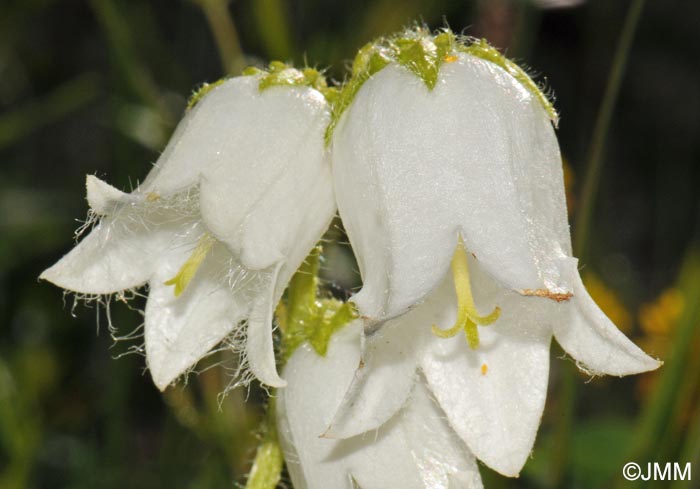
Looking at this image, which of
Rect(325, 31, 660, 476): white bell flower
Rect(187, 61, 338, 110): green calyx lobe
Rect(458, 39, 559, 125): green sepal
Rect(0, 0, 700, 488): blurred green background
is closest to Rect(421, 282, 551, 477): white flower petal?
Rect(325, 31, 660, 476): white bell flower

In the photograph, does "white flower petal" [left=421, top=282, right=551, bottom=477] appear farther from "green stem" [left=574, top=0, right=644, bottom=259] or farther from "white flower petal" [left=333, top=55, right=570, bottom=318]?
"green stem" [left=574, top=0, right=644, bottom=259]

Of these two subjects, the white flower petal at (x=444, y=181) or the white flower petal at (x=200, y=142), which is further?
the white flower petal at (x=200, y=142)

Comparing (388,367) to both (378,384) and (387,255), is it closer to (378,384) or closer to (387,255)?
(378,384)

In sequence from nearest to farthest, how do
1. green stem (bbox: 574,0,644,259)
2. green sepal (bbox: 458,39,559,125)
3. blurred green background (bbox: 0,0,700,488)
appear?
green sepal (bbox: 458,39,559,125) → green stem (bbox: 574,0,644,259) → blurred green background (bbox: 0,0,700,488)

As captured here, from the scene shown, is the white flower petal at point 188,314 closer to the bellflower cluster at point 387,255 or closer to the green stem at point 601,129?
the bellflower cluster at point 387,255

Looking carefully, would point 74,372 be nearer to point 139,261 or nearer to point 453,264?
point 139,261

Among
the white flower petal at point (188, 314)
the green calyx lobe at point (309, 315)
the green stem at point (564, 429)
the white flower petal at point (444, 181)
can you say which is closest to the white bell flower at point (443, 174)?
the white flower petal at point (444, 181)

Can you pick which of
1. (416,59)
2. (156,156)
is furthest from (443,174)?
(156,156)
